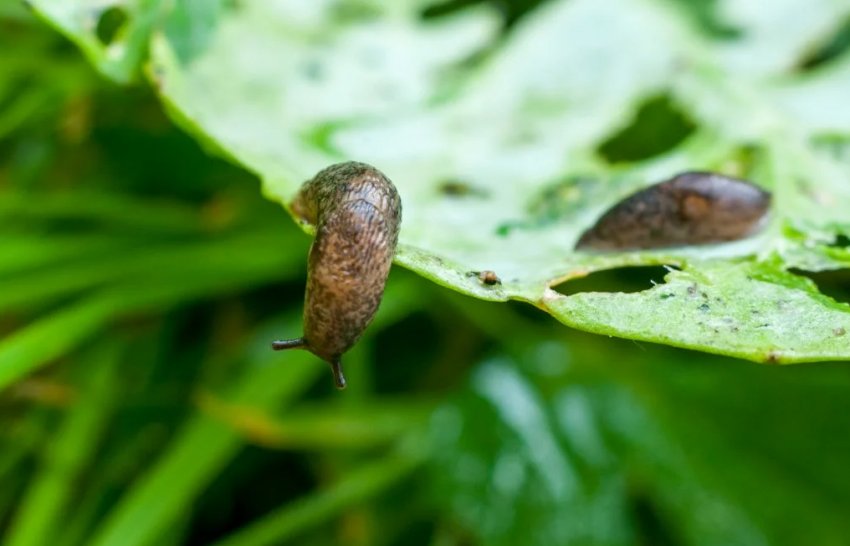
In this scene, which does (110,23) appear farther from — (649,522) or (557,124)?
(649,522)

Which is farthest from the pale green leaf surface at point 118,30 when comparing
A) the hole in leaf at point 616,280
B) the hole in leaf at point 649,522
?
the hole in leaf at point 649,522

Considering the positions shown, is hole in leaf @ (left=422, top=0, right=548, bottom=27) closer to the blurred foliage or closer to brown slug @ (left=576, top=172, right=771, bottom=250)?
the blurred foliage

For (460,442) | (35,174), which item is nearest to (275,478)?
(460,442)

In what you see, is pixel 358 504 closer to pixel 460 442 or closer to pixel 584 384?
pixel 460 442

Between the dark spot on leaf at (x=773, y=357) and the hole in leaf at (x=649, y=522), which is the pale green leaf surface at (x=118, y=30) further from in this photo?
the hole in leaf at (x=649, y=522)

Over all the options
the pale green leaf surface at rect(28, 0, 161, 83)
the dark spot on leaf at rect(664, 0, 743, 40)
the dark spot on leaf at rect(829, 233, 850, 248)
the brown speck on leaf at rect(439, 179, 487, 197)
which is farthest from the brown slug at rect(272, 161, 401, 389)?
the dark spot on leaf at rect(664, 0, 743, 40)

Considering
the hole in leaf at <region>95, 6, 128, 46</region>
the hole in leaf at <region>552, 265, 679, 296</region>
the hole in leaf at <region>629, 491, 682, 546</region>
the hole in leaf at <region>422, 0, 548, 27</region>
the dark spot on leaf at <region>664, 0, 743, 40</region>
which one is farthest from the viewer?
the hole in leaf at <region>422, 0, 548, 27</region>
